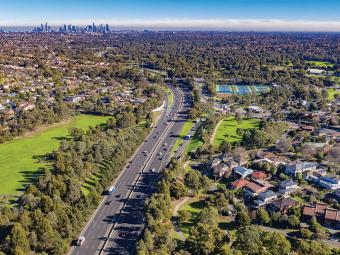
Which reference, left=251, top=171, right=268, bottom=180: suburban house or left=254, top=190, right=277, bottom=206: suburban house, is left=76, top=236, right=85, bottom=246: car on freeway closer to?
left=254, top=190, right=277, bottom=206: suburban house

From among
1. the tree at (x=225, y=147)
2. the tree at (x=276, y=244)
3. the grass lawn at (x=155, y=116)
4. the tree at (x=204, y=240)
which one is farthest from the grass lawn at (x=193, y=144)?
the tree at (x=276, y=244)

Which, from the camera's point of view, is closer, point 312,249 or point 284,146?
point 312,249

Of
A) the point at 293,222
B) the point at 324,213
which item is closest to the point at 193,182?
the point at 293,222

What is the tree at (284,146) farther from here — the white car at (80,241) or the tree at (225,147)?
the white car at (80,241)

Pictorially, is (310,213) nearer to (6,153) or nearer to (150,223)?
(150,223)

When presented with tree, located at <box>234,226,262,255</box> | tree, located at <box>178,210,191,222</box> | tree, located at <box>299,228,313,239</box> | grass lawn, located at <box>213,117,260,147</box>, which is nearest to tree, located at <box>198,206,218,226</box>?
tree, located at <box>178,210,191,222</box>

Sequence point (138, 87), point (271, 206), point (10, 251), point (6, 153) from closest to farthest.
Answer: point (10, 251), point (271, 206), point (6, 153), point (138, 87)

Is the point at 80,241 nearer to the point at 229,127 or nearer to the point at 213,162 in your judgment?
the point at 213,162

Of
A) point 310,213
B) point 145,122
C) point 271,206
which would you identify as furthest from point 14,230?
point 145,122
